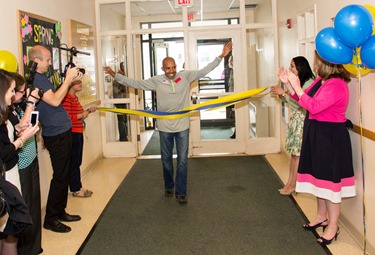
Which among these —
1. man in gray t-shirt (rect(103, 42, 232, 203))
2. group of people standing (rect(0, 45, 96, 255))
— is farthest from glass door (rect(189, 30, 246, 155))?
group of people standing (rect(0, 45, 96, 255))

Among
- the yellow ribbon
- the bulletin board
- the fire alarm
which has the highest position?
the fire alarm

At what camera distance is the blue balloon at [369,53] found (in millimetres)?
2314

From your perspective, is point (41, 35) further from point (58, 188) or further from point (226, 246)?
point (226, 246)

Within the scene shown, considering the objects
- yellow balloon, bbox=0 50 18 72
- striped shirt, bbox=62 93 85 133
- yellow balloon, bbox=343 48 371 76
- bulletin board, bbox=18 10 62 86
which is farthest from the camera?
striped shirt, bbox=62 93 85 133

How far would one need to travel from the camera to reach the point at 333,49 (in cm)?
261

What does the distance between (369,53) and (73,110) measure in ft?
10.2

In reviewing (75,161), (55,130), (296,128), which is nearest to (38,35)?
(55,130)

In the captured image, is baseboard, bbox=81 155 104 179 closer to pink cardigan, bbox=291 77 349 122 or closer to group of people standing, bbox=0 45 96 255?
group of people standing, bbox=0 45 96 255

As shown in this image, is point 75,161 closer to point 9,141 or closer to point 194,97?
point 9,141

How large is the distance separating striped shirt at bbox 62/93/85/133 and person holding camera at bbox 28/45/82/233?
62 cm

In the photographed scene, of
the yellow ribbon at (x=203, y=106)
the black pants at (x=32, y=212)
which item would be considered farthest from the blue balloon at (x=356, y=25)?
the black pants at (x=32, y=212)

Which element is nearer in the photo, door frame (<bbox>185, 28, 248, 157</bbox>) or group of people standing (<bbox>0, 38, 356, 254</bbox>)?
group of people standing (<bbox>0, 38, 356, 254</bbox>)

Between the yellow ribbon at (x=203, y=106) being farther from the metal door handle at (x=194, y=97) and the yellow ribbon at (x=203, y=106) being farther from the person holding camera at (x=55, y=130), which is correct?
the metal door handle at (x=194, y=97)

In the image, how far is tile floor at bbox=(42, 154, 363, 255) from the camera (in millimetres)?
3305
